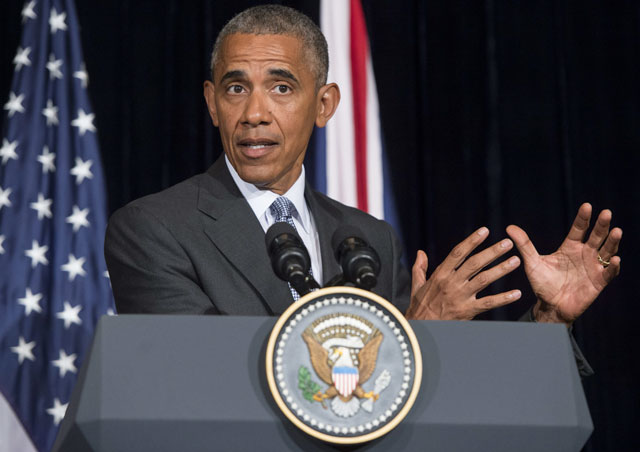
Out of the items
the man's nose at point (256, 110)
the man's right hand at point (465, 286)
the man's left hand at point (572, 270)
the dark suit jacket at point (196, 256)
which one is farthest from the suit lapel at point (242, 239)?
the man's left hand at point (572, 270)

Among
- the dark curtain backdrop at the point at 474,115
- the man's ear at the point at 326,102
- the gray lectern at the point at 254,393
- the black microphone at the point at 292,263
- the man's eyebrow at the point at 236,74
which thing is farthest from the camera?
the dark curtain backdrop at the point at 474,115

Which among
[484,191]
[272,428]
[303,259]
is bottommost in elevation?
[484,191]

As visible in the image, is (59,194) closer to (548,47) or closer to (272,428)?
(548,47)

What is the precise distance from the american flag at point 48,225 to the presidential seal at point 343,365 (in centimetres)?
238

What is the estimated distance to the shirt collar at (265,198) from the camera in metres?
2.00

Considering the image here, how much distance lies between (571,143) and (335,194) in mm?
1040

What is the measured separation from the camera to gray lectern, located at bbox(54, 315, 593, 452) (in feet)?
3.58

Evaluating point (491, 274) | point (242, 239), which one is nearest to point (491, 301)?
point (491, 274)

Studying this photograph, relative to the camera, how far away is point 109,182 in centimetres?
356

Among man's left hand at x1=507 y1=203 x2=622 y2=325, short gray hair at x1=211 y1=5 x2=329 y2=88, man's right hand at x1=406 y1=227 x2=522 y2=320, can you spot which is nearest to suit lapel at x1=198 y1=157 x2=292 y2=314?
man's right hand at x1=406 y1=227 x2=522 y2=320

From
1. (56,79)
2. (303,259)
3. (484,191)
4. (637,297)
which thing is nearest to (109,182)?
(56,79)

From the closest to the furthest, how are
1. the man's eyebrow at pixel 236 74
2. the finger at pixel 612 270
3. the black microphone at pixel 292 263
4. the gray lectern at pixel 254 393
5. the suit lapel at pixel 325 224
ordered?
the gray lectern at pixel 254 393, the black microphone at pixel 292 263, the finger at pixel 612 270, the suit lapel at pixel 325 224, the man's eyebrow at pixel 236 74

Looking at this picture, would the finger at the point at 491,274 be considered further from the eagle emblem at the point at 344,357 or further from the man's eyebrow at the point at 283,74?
the man's eyebrow at the point at 283,74

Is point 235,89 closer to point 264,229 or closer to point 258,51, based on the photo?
point 258,51
